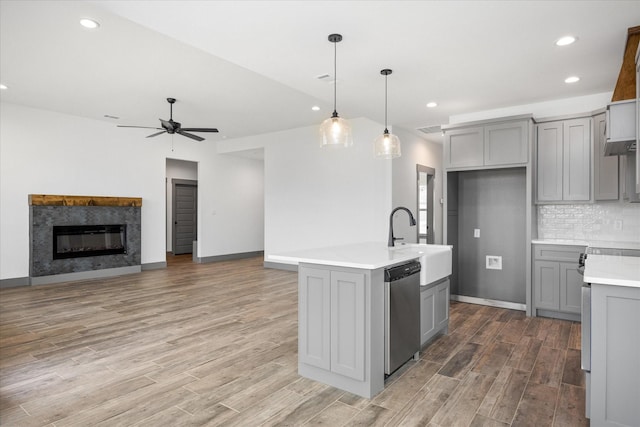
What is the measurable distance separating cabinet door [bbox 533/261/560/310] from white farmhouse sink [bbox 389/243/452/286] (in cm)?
161

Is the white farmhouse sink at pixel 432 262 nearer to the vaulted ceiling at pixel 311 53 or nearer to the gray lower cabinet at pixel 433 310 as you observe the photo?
the gray lower cabinet at pixel 433 310

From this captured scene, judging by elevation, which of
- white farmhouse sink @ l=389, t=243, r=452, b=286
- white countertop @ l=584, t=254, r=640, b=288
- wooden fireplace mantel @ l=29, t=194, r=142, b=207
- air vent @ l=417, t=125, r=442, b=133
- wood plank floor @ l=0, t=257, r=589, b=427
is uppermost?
air vent @ l=417, t=125, r=442, b=133

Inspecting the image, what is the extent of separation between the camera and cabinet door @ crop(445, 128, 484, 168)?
495cm

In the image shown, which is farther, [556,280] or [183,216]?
[183,216]

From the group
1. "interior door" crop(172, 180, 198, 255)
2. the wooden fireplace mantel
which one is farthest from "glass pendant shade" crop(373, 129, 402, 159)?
"interior door" crop(172, 180, 198, 255)

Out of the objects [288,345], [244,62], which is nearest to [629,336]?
[288,345]

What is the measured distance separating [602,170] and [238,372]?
4.53 m

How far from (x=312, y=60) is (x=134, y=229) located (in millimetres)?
5696

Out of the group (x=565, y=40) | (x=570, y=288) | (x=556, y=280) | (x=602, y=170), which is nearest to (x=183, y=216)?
(x=556, y=280)

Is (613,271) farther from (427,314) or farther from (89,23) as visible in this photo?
(89,23)

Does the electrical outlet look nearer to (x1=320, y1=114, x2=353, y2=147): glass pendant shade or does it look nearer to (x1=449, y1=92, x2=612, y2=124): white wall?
(x1=449, y1=92, x2=612, y2=124): white wall

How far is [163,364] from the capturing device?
3.09 m

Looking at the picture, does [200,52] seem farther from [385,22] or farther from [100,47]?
[385,22]

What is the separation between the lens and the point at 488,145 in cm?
488
